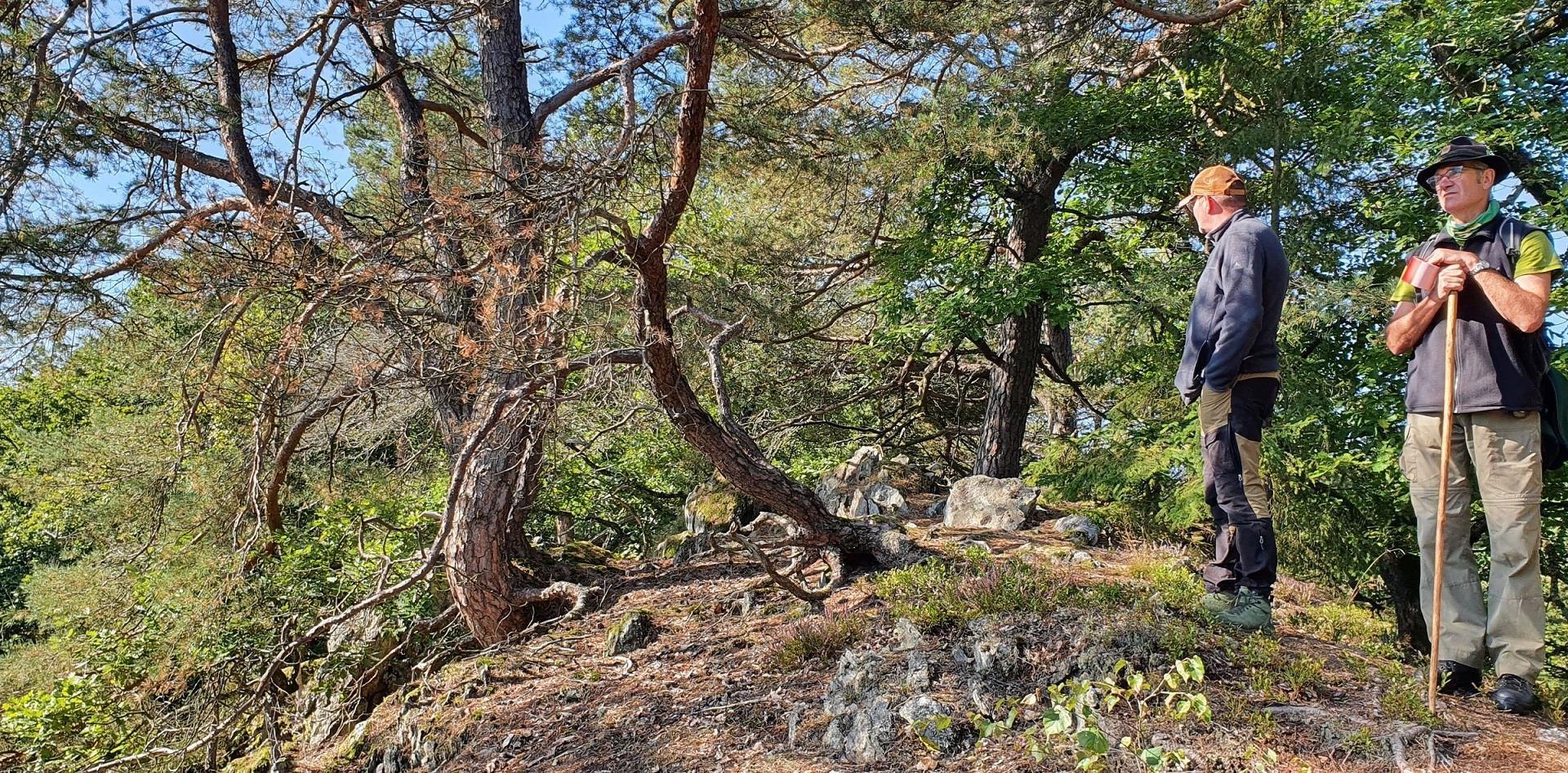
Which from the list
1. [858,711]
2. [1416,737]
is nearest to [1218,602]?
[1416,737]

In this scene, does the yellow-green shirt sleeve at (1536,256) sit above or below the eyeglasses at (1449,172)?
below

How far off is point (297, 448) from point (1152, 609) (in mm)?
5389

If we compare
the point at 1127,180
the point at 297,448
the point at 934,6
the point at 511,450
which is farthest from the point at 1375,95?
the point at 297,448

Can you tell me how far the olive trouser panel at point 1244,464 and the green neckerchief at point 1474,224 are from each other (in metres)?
0.78

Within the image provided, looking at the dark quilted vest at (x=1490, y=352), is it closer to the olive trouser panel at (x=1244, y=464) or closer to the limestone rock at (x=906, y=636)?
the olive trouser panel at (x=1244, y=464)

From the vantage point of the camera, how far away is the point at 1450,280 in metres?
2.93

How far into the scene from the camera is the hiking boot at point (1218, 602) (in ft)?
12.1

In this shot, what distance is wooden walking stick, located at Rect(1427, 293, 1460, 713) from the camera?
2885 millimetres

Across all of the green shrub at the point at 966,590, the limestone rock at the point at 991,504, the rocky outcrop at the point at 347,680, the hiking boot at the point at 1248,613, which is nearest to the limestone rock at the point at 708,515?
the limestone rock at the point at 991,504

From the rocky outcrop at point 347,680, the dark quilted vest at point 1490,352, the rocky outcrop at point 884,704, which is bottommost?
the rocky outcrop at point 347,680

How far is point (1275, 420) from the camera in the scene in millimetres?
5902

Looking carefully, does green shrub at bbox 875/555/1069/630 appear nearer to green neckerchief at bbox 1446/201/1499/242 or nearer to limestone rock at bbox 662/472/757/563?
green neckerchief at bbox 1446/201/1499/242

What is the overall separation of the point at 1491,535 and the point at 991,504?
384 cm

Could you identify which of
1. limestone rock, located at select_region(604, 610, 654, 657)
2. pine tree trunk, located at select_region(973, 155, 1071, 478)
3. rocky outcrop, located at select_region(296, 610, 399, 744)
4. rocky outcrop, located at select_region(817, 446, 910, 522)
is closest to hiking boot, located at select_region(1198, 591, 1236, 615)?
rocky outcrop, located at select_region(817, 446, 910, 522)
